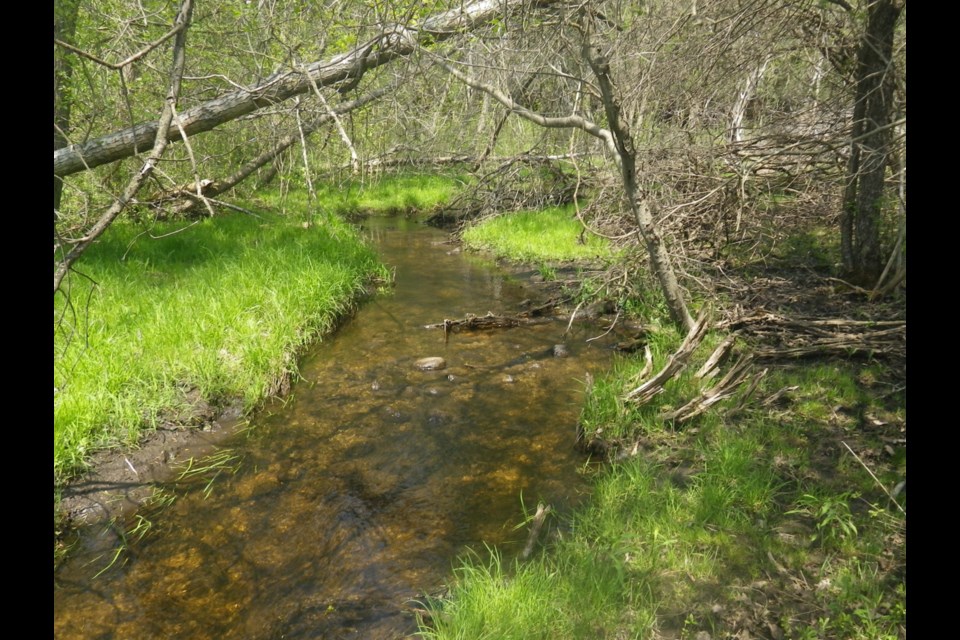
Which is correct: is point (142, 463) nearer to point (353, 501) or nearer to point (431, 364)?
point (353, 501)

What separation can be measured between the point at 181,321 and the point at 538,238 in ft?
21.9

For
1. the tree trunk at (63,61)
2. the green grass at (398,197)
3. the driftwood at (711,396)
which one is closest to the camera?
the driftwood at (711,396)

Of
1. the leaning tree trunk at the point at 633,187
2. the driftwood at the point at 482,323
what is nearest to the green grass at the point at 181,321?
the driftwood at the point at 482,323

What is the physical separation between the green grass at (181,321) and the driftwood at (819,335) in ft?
14.0

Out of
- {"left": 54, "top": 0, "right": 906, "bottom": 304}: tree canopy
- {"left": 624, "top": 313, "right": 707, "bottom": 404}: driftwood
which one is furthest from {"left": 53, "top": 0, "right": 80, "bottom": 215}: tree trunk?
{"left": 624, "top": 313, "right": 707, "bottom": 404}: driftwood

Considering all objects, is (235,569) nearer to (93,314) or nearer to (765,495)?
(765,495)

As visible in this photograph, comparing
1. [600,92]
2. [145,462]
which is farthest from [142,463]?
[600,92]

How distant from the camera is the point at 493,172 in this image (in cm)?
1035

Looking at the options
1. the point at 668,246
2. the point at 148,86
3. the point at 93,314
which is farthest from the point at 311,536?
the point at 148,86

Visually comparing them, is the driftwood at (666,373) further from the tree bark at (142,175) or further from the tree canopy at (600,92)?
the tree bark at (142,175)

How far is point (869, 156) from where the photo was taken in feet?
17.4

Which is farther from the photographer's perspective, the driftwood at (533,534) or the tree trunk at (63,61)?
the tree trunk at (63,61)

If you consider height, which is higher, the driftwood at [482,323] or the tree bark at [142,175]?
the tree bark at [142,175]

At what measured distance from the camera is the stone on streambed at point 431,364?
19.3 feet
